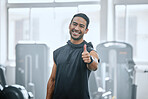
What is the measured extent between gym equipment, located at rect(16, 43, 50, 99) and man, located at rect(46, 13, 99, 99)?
3.92ft

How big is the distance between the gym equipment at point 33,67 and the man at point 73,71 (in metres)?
1.19

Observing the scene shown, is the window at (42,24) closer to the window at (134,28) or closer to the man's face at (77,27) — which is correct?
the window at (134,28)

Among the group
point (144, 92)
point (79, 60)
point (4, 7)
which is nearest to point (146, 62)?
point (144, 92)

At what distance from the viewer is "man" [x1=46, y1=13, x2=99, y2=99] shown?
2.00 metres

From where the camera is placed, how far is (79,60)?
1995mm

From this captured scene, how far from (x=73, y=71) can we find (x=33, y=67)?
1.42m

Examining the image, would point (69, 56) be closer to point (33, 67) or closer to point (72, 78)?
point (72, 78)

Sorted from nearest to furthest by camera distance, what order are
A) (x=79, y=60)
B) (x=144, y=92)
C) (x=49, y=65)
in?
(x=79, y=60)
(x=144, y=92)
(x=49, y=65)

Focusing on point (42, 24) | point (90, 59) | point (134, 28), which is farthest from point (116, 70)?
point (42, 24)

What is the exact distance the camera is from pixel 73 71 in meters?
2.00

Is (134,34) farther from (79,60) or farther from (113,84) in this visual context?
(79,60)

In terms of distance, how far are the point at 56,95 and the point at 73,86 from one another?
18 centimetres

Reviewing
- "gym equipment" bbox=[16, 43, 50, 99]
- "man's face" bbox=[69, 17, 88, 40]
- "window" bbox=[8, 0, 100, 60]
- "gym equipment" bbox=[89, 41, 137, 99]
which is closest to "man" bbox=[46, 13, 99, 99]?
"man's face" bbox=[69, 17, 88, 40]

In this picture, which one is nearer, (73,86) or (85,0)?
(73,86)
